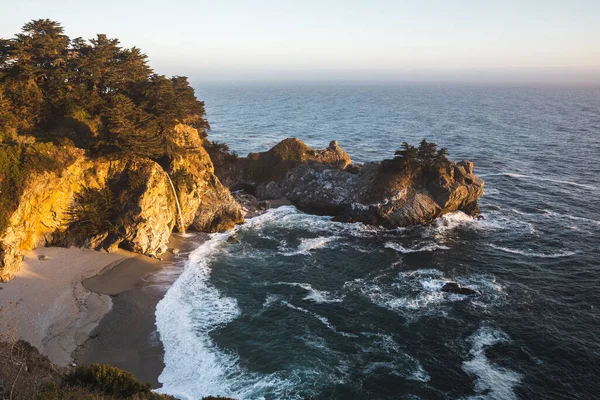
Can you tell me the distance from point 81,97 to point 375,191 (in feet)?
135

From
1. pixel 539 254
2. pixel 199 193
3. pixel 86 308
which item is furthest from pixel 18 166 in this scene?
pixel 539 254

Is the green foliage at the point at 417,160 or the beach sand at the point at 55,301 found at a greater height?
the green foliage at the point at 417,160

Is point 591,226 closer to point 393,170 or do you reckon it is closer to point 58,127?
point 393,170

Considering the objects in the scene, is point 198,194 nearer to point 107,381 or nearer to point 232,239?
point 232,239

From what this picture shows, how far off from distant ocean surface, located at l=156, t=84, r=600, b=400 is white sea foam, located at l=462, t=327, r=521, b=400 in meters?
0.11

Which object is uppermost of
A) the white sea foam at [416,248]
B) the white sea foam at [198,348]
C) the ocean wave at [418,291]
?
the white sea foam at [416,248]

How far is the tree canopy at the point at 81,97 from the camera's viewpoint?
4522 cm

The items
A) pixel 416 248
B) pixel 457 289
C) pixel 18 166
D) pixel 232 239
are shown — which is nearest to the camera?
pixel 18 166

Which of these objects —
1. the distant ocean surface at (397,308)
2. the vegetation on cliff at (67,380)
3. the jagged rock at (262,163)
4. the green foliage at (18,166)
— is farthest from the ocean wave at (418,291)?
the green foliage at (18,166)

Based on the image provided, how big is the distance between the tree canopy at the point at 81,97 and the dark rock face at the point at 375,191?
2218 cm

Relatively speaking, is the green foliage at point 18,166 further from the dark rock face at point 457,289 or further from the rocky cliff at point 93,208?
the dark rock face at point 457,289

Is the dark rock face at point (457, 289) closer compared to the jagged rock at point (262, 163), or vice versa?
the dark rock face at point (457, 289)

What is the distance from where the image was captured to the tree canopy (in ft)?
148

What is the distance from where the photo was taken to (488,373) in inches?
1149
